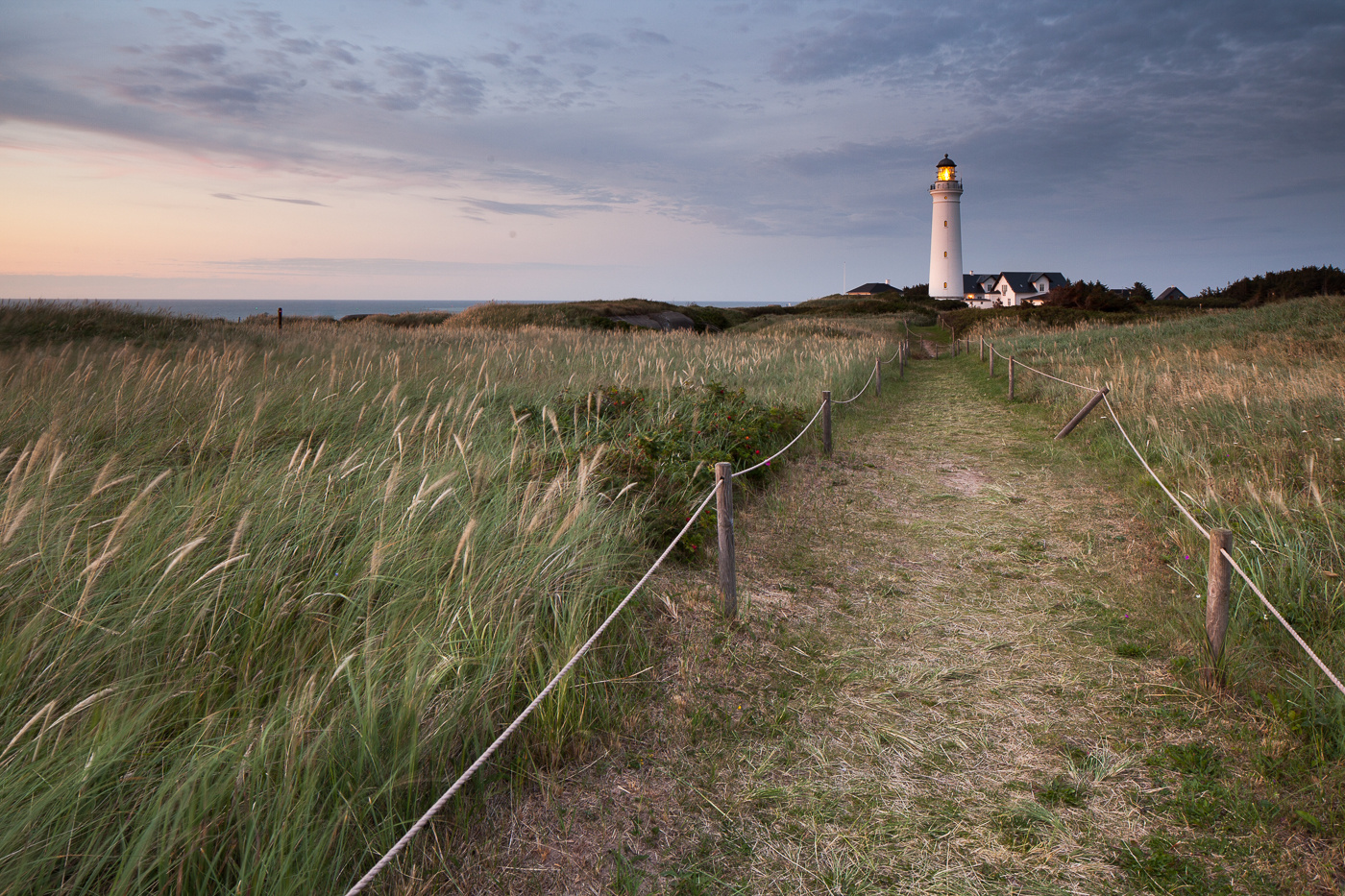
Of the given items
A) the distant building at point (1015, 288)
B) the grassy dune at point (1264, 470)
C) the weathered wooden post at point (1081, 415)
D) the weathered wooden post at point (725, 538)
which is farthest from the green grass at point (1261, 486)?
the distant building at point (1015, 288)

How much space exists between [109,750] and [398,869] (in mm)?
943

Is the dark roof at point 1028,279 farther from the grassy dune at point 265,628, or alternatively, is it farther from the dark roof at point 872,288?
the grassy dune at point 265,628

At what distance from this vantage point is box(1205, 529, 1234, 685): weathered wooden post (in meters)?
3.62

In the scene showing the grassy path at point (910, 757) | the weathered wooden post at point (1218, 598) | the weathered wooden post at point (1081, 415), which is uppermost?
the weathered wooden post at point (1081, 415)

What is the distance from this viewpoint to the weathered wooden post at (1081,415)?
32.4ft

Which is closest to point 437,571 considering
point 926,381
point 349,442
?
point 349,442

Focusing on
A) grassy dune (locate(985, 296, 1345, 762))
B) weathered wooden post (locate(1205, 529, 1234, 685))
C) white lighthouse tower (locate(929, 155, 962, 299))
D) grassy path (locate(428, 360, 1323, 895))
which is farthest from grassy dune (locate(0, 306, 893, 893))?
white lighthouse tower (locate(929, 155, 962, 299))

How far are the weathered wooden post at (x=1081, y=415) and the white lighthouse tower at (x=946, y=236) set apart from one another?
63959mm

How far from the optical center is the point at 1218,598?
3.69m

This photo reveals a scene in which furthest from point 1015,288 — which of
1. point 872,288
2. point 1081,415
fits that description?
point 1081,415

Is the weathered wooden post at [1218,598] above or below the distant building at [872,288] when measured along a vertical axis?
below

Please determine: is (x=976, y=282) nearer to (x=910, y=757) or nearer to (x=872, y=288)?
(x=872, y=288)

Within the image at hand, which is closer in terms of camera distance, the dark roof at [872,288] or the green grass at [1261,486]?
the green grass at [1261,486]

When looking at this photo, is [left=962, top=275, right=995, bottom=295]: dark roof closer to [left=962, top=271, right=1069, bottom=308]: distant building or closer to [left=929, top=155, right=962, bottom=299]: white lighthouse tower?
[left=962, top=271, right=1069, bottom=308]: distant building
